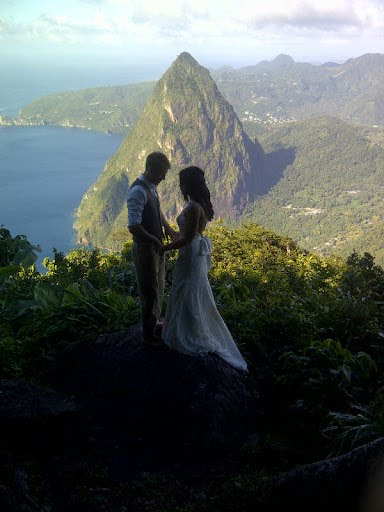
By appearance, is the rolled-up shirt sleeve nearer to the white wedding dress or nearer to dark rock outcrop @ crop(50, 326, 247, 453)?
the white wedding dress

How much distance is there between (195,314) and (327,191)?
126497 mm

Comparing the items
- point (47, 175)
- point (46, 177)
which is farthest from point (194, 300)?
point (47, 175)

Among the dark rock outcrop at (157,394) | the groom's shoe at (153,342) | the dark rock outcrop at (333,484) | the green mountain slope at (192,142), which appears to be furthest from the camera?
the green mountain slope at (192,142)

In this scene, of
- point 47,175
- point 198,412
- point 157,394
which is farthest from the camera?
point 47,175

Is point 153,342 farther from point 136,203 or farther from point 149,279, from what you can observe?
point 136,203

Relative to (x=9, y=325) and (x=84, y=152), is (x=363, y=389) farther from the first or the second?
(x=84, y=152)

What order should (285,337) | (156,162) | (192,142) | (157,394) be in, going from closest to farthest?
(157,394) < (156,162) < (285,337) < (192,142)

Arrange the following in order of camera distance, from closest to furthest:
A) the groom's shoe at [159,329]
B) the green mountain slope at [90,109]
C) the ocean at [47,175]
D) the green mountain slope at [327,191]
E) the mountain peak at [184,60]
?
the groom's shoe at [159,329]
the ocean at [47,175]
the green mountain slope at [327,191]
the mountain peak at [184,60]
the green mountain slope at [90,109]

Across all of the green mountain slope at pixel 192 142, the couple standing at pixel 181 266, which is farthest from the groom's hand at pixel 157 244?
the green mountain slope at pixel 192 142

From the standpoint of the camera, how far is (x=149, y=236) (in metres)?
3.51

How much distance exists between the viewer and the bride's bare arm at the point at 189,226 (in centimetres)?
351

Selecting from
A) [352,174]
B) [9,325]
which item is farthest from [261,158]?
[9,325]

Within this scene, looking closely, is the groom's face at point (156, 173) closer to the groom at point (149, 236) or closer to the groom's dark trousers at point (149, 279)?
the groom at point (149, 236)

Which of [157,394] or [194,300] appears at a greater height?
[194,300]
